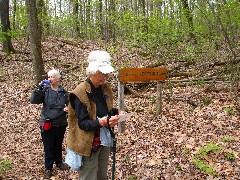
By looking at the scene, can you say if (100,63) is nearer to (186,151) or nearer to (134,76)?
(186,151)

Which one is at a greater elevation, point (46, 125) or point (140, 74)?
point (140, 74)

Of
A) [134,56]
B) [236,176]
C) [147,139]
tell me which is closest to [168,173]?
[236,176]

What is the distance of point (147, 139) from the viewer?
684cm

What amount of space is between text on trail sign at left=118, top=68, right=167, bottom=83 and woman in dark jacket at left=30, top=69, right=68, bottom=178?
1714mm

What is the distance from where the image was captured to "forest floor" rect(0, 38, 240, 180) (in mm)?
5406

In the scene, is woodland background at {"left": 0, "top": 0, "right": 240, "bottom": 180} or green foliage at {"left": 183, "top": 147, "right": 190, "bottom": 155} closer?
woodland background at {"left": 0, "top": 0, "right": 240, "bottom": 180}

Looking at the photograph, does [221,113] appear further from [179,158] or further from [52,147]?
[52,147]

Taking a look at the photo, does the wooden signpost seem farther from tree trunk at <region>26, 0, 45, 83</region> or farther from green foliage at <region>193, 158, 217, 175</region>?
tree trunk at <region>26, 0, 45, 83</region>

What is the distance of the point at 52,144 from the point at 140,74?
2.86 m

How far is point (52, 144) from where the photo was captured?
6.21m

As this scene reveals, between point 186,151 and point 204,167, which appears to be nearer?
point 204,167

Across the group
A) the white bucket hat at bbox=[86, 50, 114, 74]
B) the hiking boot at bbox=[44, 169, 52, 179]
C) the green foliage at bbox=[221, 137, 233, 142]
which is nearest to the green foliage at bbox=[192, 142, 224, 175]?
the green foliage at bbox=[221, 137, 233, 142]

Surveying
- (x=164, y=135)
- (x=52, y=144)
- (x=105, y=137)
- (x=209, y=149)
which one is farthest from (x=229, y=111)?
(x=105, y=137)

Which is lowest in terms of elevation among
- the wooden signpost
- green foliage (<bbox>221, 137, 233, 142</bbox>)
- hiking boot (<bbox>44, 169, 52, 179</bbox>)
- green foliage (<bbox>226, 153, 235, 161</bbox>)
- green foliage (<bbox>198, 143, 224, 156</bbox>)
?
hiking boot (<bbox>44, 169, 52, 179</bbox>)
